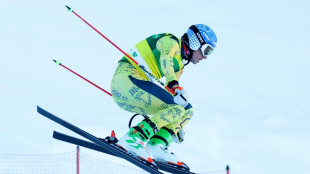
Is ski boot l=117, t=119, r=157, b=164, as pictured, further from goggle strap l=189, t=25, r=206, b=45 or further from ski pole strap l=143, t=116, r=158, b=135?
goggle strap l=189, t=25, r=206, b=45

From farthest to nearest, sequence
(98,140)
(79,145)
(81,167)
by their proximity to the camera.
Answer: (81,167) → (79,145) → (98,140)

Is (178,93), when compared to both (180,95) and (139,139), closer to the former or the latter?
(180,95)

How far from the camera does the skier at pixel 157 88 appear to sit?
8.41 meters

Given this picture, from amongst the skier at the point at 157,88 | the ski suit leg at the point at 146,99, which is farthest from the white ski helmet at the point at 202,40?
the ski suit leg at the point at 146,99

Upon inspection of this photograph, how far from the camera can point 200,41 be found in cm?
863

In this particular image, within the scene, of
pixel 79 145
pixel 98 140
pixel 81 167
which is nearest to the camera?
pixel 98 140

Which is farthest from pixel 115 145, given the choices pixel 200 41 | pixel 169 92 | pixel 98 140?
pixel 200 41

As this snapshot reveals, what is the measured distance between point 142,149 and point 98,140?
493 millimetres

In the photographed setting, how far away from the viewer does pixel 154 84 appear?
8.59 m

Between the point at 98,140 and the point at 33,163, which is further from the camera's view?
the point at 33,163

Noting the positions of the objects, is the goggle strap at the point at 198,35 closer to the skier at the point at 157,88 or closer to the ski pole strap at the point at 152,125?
the skier at the point at 157,88

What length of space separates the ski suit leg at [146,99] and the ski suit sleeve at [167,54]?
0.91ft

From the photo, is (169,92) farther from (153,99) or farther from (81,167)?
(81,167)

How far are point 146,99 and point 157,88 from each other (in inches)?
6.7
